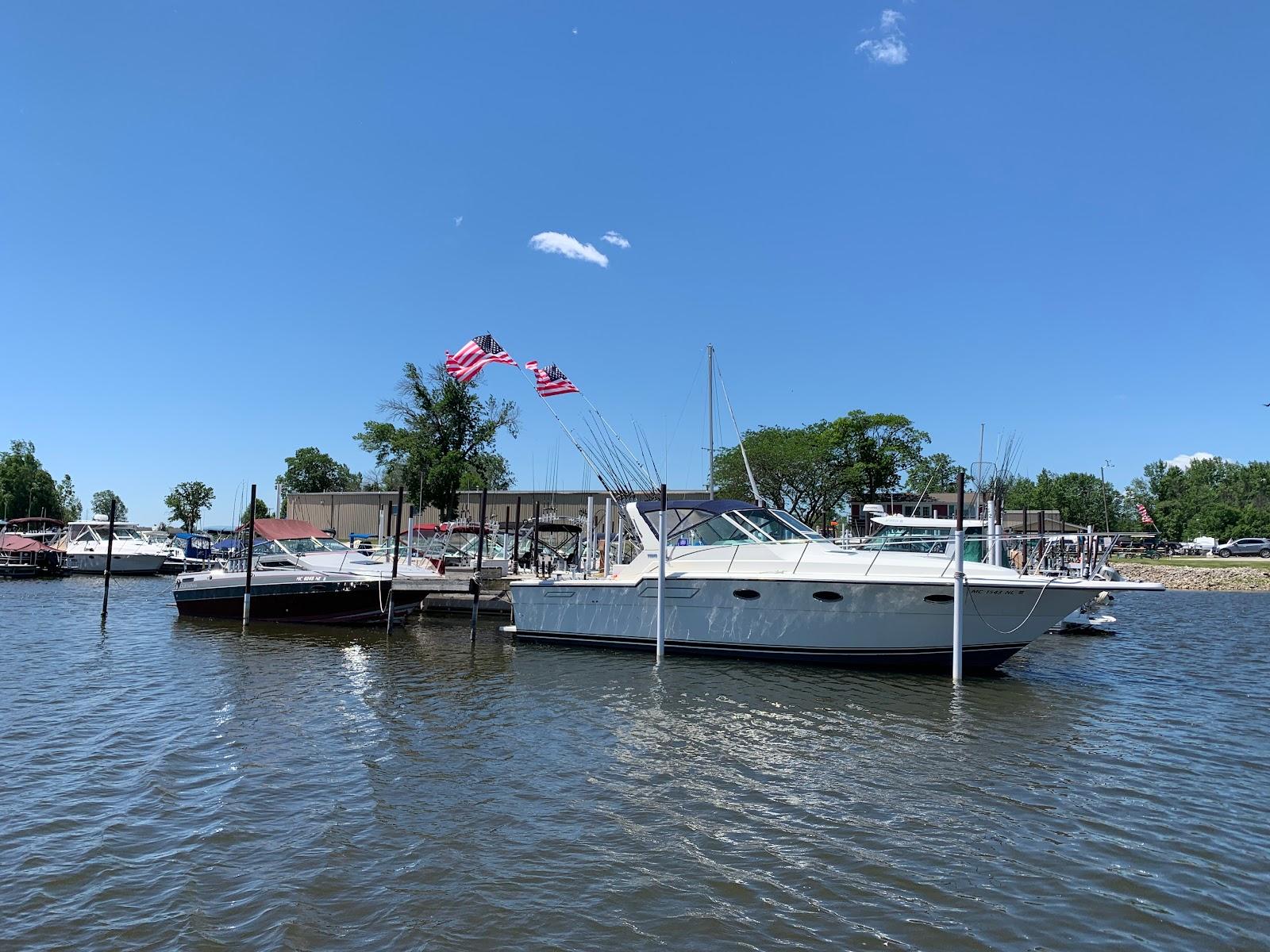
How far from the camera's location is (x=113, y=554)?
148 ft

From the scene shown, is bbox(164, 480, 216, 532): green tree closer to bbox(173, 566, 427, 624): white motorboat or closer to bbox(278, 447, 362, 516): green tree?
bbox(278, 447, 362, 516): green tree

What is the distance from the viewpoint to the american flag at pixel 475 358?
21.2 metres

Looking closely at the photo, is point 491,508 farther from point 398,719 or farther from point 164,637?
point 398,719

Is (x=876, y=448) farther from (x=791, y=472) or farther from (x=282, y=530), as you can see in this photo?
(x=282, y=530)

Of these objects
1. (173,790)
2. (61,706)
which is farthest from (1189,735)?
(61,706)

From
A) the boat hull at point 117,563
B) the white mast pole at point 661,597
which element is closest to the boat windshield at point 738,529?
the white mast pole at point 661,597

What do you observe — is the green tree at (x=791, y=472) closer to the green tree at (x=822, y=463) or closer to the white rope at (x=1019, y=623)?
the green tree at (x=822, y=463)

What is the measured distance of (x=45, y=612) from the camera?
25453 mm

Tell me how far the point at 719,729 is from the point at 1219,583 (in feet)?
152

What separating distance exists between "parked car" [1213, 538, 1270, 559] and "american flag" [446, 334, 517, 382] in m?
69.6

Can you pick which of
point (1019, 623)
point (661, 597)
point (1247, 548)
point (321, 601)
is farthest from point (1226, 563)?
point (321, 601)

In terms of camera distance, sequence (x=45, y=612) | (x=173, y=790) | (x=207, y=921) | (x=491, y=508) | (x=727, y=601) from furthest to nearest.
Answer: (x=491, y=508) < (x=45, y=612) < (x=727, y=601) < (x=173, y=790) < (x=207, y=921)

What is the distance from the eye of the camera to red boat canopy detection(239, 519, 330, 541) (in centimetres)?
2520

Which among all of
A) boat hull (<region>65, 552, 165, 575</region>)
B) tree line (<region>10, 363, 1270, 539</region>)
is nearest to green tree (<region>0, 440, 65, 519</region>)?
tree line (<region>10, 363, 1270, 539</region>)
